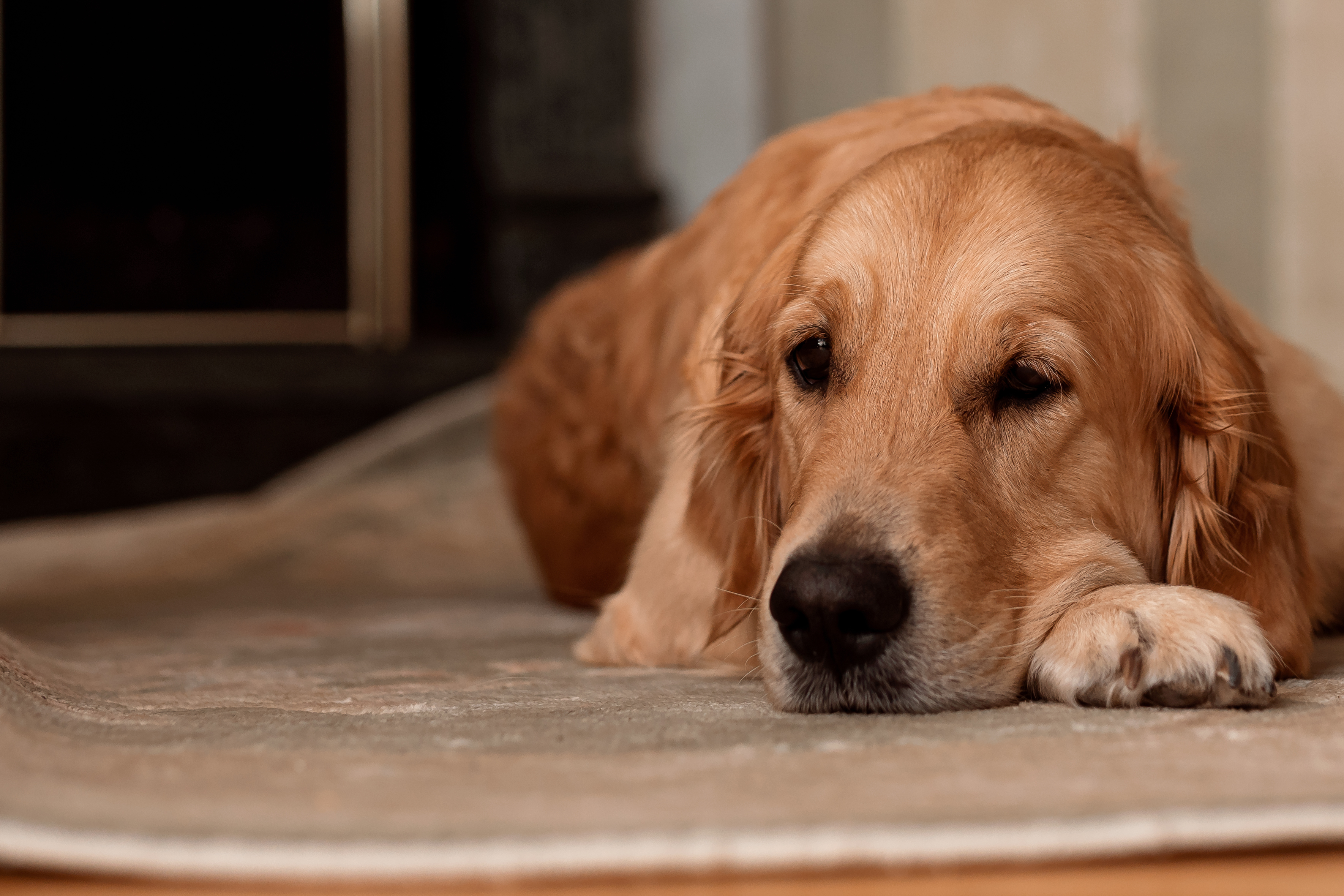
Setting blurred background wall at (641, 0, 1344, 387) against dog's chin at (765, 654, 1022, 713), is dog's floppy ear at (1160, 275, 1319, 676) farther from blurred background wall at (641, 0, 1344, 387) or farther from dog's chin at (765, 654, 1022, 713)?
blurred background wall at (641, 0, 1344, 387)

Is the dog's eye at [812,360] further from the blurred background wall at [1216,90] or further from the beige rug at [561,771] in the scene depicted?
the blurred background wall at [1216,90]

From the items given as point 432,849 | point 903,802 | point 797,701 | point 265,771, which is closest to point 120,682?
point 265,771

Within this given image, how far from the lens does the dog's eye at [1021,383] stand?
1.60 metres

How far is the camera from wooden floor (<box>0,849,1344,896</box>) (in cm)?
93

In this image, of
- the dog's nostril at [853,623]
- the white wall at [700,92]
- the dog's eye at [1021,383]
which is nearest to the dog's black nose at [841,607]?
the dog's nostril at [853,623]

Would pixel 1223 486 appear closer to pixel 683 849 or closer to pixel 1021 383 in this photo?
pixel 1021 383

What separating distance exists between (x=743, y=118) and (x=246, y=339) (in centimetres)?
236

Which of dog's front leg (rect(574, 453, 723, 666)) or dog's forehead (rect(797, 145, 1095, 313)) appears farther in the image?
dog's front leg (rect(574, 453, 723, 666))

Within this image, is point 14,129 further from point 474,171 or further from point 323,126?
point 474,171

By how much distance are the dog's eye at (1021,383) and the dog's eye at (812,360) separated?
222 mm

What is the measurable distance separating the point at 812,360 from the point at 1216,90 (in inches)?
107

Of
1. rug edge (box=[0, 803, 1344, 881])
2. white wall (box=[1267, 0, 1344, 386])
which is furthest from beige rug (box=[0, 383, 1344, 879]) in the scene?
white wall (box=[1267, 0, 1344, 386])

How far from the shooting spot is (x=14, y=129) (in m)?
5.63

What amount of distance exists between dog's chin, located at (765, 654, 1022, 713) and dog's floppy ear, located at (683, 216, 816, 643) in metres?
0.34
